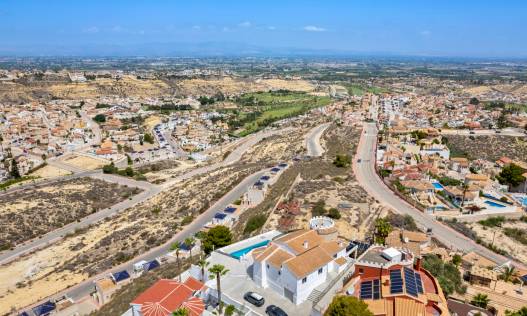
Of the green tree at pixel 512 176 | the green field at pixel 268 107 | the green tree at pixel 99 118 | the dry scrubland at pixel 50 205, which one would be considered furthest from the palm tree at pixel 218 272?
the green tree at pixel 99 118

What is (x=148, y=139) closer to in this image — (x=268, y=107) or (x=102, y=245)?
(x=102, y=245)

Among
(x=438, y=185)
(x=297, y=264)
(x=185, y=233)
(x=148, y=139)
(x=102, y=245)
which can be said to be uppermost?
(x=297, y=264)

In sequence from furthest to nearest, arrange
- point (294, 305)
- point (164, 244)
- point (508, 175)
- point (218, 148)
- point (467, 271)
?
point (218, 148) → point (508, 175) → point (164, 244) → point (467, 271) → point (294, 305)

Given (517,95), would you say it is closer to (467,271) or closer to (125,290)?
(467,271)

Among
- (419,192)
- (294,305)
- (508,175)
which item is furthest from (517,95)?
(294,305)

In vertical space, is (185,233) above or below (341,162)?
below

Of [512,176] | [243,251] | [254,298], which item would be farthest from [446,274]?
[512,176]
